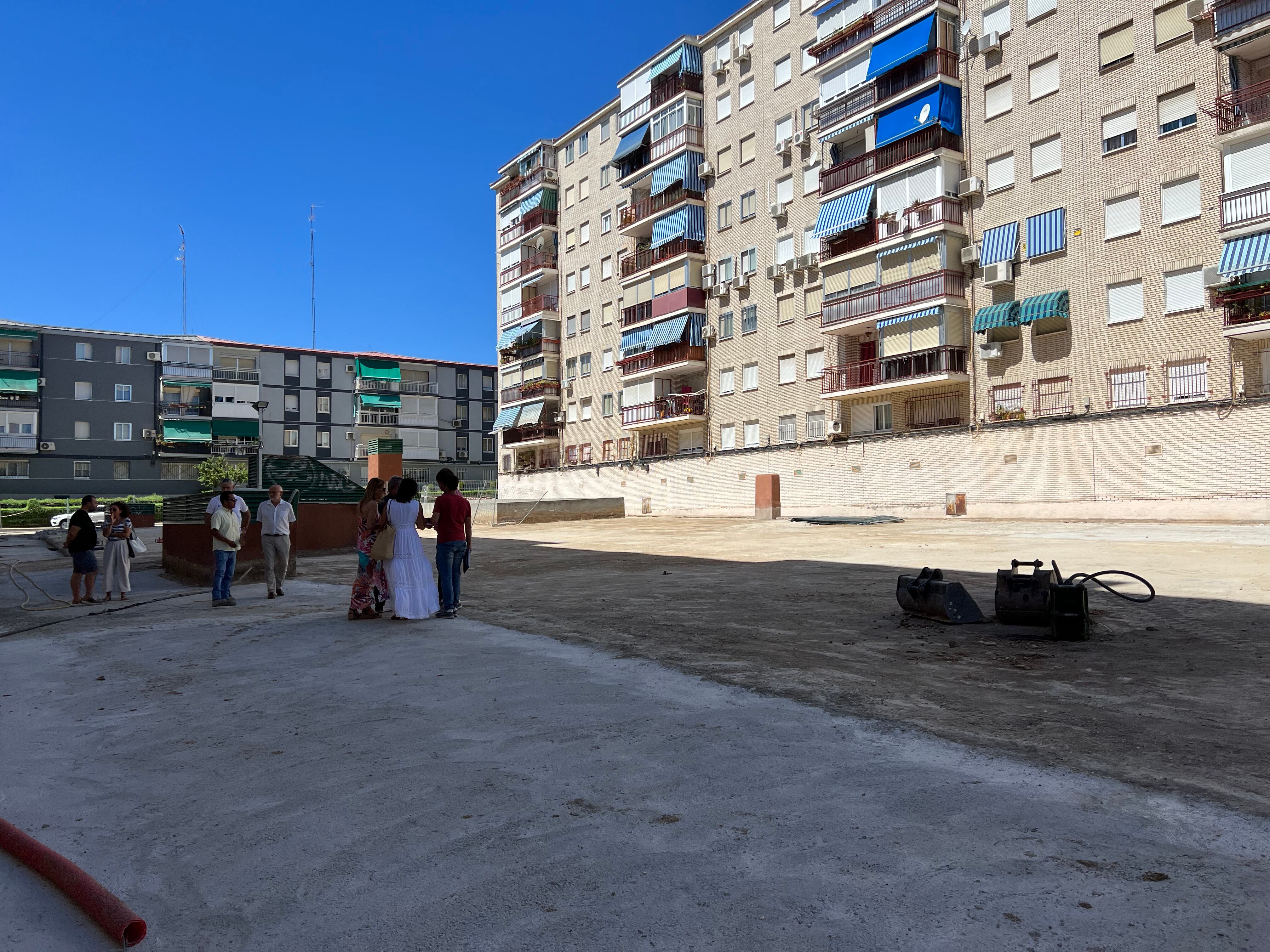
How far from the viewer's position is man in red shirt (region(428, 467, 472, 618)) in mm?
9492

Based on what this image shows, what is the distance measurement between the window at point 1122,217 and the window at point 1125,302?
163 cm

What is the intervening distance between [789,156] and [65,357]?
53.5 m

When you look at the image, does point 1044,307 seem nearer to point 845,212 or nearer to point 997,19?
point 845,212

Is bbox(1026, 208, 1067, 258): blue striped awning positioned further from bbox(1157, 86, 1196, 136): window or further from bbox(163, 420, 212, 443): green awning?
bbox(163, 420, 212, 443): green awning

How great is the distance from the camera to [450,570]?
389 inches

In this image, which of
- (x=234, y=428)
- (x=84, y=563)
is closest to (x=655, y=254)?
(x=84, y=563)

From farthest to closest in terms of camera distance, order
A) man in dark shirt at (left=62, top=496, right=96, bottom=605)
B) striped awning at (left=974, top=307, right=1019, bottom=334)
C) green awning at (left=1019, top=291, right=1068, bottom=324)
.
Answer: striped awning at (left=974, top=307, right=1019, bottom=334) → green awning at (left=1019, top=291, right=1068, bottom=324) → man in dark shirt at (left=62, top=496, right=96, bottom=605)

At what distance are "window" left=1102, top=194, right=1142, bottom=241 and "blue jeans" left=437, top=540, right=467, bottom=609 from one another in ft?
87.4

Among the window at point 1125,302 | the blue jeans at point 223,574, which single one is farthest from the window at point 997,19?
the blue jeans at point 223,574

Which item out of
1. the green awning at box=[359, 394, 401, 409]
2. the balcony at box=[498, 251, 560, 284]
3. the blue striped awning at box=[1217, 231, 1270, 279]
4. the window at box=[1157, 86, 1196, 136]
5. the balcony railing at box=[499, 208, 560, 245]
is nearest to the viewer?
the blue striped awning at box=[1217, 231, 1270, 279]

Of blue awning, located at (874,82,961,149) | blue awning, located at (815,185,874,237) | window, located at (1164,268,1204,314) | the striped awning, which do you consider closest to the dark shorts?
the striped awning

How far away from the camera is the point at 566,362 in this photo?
56.2 metres

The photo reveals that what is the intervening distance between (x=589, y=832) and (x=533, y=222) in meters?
59.2

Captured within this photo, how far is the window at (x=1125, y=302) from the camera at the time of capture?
27328 mm
